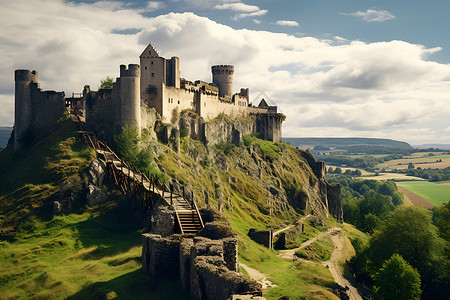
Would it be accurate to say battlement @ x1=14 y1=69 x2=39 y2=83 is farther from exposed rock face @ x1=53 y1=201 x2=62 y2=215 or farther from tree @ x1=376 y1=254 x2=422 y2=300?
tree @ x1=376 y1=254 x2=422 y2=300

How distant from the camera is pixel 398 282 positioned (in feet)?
167

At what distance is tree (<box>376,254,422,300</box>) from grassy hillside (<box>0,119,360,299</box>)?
718 cm

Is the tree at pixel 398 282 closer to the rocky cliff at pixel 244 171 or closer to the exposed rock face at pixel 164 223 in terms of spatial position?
the exposed rock face at pixel 164 223

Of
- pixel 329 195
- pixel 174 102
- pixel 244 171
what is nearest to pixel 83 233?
pixel 174 102

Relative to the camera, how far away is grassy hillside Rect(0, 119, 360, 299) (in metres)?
36.1

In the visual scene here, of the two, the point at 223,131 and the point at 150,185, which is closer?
the point at 150,185

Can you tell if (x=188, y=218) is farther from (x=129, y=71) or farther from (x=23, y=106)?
(x=23, y=106)

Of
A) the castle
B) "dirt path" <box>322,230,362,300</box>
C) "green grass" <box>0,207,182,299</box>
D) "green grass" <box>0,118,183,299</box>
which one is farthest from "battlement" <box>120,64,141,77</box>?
"dirt path" <box>322,230,362,300</box>

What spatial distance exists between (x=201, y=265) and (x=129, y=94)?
1771 inches

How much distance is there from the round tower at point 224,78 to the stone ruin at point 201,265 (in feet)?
324

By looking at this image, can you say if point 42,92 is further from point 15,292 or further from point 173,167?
point 15,292

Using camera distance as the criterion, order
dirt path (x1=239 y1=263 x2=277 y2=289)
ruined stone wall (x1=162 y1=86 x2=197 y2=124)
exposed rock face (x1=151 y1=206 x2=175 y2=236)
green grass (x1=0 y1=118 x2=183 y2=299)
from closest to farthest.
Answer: green grass (x1=0 y1=118 x2=183 y2=299) < exposed rock face (x1=151 y1=206 x2=175 y2=236) < dirt path (x1=239 y1=263 x2=277 y2=289) < ruined stone wall (x1=162 y1=86 x2=197 y2=124)

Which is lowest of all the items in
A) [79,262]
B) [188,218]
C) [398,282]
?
[398,282]

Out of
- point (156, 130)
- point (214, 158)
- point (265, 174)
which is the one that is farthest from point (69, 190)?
point (265, 174)
